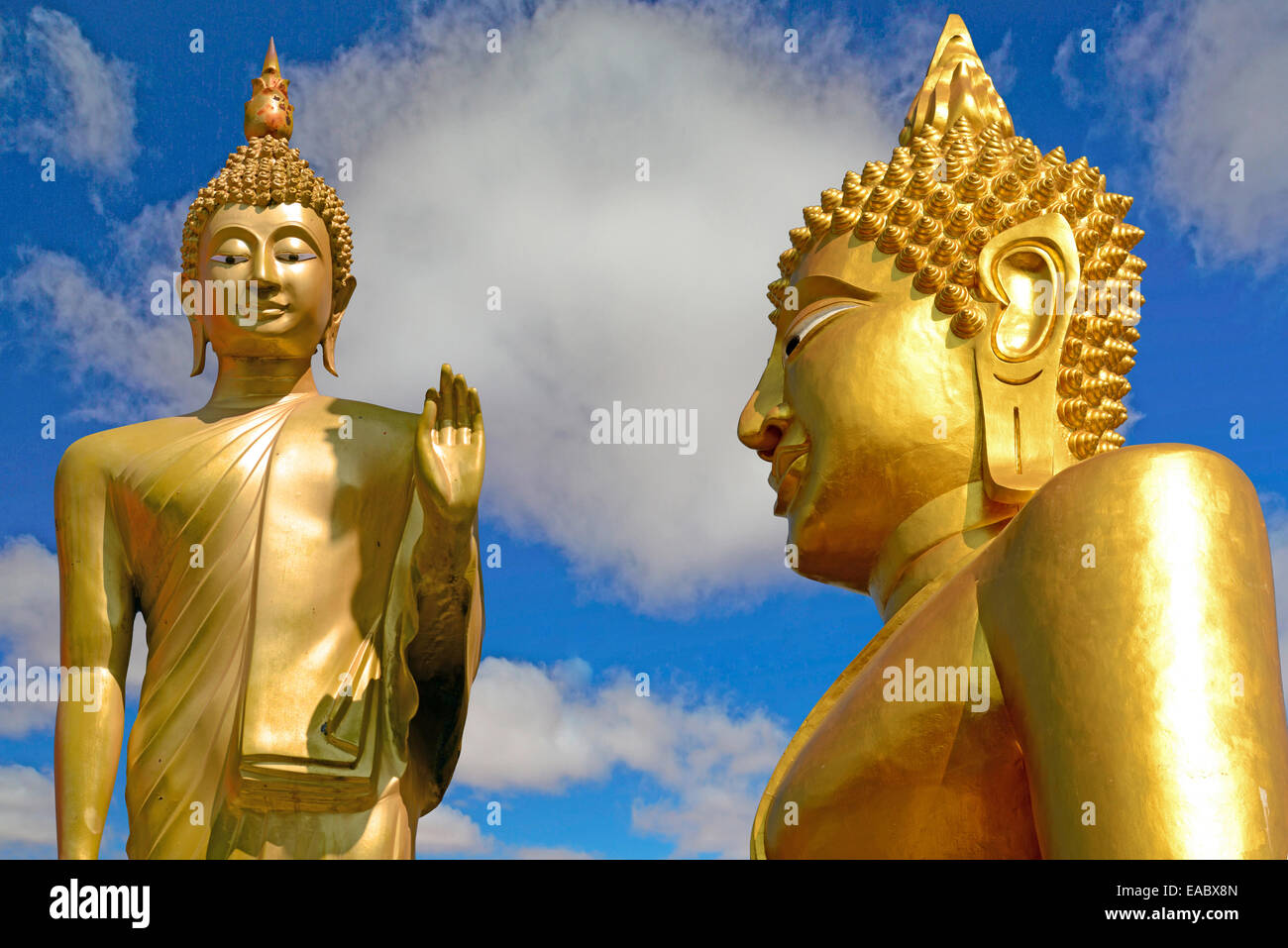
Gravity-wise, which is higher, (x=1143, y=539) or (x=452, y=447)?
(x=452, y=447)

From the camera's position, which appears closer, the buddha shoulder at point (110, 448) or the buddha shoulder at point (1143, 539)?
the buddha shoulder at point (1143, 539)

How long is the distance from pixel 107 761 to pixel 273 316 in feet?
6.06

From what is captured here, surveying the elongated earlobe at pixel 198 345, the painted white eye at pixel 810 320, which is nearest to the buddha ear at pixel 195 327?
the elongated earlobe at pixel 198 345

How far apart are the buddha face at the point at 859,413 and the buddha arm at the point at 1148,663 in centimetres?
85

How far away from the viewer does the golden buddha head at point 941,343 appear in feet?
18.4

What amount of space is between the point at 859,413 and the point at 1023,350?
0.61 meters

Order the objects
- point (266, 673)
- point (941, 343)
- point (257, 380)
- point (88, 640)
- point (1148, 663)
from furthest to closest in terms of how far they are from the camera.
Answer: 1. point (257, 380)
2. point (88, 640)
3. point (266, 673)
4. point (941, 343)
5. point (1148, 663)

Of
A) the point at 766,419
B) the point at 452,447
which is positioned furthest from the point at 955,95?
the point at 452,447

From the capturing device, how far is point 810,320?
237 inches

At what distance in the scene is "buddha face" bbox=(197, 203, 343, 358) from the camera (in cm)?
657

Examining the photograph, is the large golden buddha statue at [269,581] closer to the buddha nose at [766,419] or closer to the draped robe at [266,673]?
the draped robe at [266,673]

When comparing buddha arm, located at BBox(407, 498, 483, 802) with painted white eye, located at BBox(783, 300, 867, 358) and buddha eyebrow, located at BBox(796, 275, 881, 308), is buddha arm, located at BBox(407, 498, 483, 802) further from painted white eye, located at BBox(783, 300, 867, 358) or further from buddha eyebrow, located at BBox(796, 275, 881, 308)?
buddha eyebrow, located at BBox(796, 275, 881, 308)

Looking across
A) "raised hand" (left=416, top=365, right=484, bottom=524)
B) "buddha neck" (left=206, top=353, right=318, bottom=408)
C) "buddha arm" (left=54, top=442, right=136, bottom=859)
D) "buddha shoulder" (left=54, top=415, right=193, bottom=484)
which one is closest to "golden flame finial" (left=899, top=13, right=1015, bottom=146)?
"raised hand" (left=416, top=365, right=484, bottom=524)

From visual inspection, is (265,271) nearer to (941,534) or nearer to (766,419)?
(766,419)
